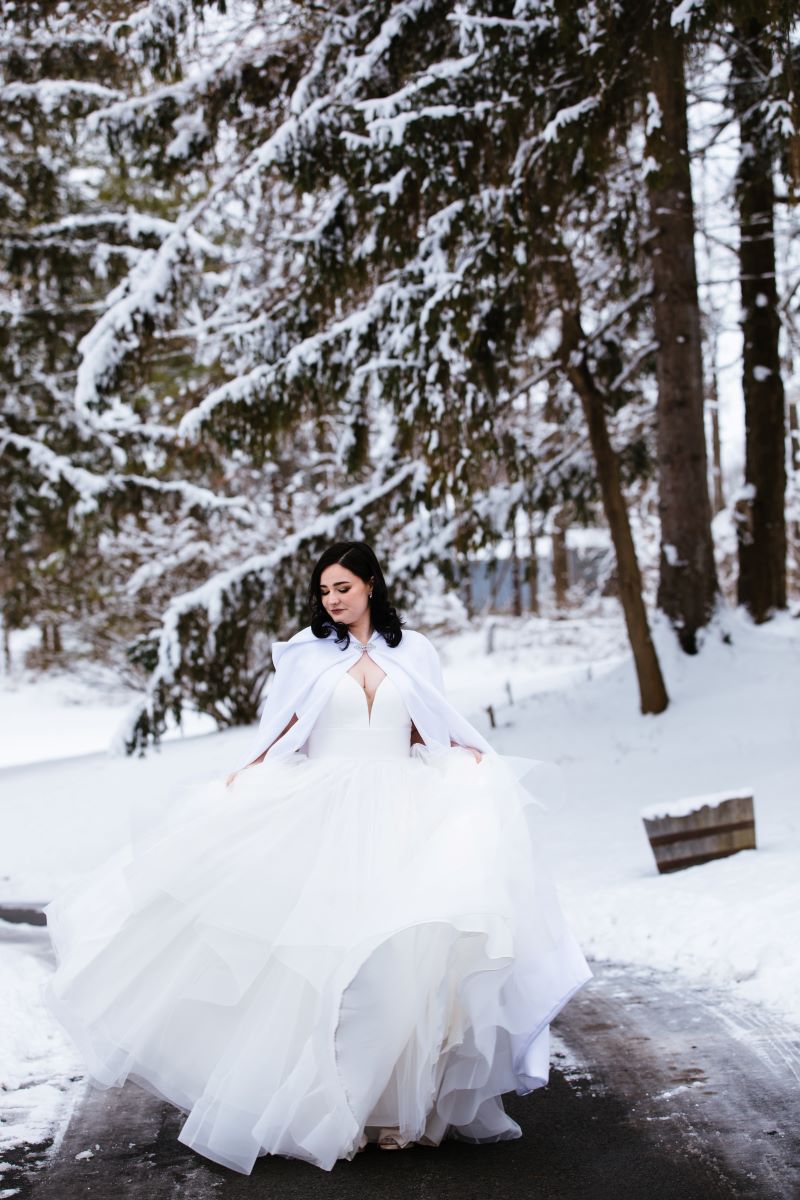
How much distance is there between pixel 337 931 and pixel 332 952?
7 centimetres

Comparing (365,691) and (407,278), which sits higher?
(407,278)

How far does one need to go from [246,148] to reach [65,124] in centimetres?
569

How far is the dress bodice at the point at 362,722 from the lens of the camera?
4844 millimetres

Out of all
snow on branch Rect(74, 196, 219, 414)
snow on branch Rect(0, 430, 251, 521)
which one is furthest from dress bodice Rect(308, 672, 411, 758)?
snow on branch Rect(0, 430, 251, 521)

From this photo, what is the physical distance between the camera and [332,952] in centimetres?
415

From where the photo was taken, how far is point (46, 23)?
14258 mm

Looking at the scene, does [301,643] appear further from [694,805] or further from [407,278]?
[407,278]

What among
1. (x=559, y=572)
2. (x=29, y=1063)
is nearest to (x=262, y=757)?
(x=29, y=1063)

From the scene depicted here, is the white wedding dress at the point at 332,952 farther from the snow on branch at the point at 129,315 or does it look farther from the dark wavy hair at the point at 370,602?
the snow on branch at the point at 129,315

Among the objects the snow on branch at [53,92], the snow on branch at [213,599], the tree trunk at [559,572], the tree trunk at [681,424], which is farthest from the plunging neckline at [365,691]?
the tree trunk at [559,572]

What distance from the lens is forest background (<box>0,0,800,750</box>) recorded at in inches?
413

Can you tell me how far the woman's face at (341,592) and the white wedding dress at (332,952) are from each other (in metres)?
0.28

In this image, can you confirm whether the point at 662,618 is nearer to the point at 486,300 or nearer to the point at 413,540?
the point at 413,540

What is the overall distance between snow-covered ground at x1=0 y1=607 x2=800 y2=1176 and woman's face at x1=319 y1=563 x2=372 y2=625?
3.09ft
